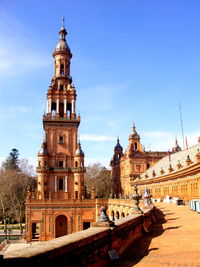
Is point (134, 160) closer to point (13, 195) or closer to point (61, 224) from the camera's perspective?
point (61, 224)

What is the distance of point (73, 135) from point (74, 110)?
5602 millimetres

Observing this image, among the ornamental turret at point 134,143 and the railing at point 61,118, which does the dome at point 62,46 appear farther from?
the ornamental turret at point 134,143

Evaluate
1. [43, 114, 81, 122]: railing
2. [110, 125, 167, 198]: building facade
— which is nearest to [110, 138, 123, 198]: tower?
[110, 125, 167, 198]: building facade

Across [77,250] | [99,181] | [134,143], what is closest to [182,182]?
[77,250]

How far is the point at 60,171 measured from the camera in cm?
5444

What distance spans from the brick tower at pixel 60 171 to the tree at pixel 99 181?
32691 mm

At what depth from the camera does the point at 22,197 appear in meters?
66.2

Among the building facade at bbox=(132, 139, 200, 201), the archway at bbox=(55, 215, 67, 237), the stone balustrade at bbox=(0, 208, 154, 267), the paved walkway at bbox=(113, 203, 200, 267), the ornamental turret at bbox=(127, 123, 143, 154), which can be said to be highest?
the ornamental turret at bbox=(127, 123, 143, 154)

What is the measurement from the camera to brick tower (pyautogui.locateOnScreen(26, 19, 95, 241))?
161ft

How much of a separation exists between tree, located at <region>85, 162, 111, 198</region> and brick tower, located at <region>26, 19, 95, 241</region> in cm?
3269

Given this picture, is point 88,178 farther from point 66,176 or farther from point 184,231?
point 184,231

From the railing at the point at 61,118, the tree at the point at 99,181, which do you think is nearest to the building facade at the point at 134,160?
the tree at the point at 99,181

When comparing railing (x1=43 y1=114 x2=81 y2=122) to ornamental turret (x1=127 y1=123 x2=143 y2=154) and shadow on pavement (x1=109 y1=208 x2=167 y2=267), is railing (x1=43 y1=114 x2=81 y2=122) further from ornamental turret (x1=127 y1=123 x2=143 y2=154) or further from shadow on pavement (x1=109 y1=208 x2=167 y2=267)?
shadow on pavement (x1=109 y1=208 x2=167 y2=267)

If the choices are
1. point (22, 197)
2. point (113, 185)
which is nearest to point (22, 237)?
point (22, 197)
